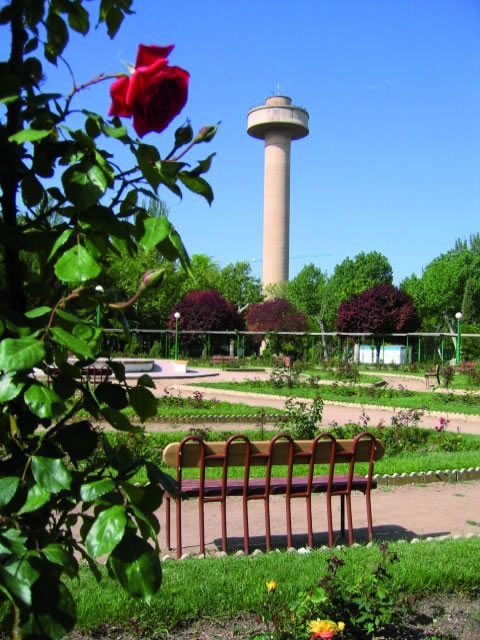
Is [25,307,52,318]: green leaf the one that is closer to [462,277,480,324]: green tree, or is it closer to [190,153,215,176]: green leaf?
[190,153,215,176]: green leaf

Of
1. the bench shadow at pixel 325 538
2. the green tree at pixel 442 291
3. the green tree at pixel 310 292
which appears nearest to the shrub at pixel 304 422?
the bench shadow at pixel 325 538

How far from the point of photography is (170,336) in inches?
1629

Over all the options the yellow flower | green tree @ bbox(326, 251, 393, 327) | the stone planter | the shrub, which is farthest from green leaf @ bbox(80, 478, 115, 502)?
green tree @ bbox(326, 251, 393, 327)

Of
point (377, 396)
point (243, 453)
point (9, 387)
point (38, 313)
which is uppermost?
point (38, 313)

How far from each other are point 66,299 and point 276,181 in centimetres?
5954

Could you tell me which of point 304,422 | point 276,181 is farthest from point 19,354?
point 276,181

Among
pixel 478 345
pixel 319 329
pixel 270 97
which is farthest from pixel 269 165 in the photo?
pixel 478 345

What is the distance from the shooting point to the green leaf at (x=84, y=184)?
4.09ft

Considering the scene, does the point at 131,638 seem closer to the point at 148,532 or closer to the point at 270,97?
the point at 148,532

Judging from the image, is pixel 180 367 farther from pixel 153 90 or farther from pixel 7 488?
pixel 153 90

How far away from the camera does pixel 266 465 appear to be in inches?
217

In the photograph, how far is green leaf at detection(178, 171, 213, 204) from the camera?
1.35m

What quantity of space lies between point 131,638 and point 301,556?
157cm

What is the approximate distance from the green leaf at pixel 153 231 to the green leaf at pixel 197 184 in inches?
4.0
